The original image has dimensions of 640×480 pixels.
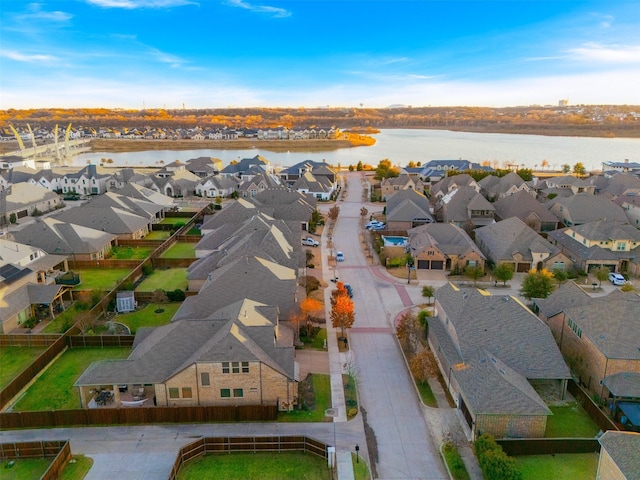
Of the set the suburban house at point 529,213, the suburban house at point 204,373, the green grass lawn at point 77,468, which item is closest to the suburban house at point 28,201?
the suburban house at point 204,373

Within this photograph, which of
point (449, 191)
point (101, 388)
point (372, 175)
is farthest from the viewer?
point (372, 175)

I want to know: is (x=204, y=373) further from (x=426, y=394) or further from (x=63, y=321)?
(x=63, y=321)

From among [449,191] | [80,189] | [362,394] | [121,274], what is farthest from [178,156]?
[362,394]

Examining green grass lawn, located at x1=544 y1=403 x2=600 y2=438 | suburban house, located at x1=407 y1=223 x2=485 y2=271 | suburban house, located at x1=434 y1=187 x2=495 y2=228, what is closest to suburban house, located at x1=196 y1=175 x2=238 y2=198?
suburban house, located at x1=434 y1=187 x2=495 y2=228

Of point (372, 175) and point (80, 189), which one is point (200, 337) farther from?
point (372, 175)

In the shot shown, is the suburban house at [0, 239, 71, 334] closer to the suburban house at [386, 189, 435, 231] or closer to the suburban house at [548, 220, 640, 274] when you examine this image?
the suburban house at [386, 189, 435, 231]

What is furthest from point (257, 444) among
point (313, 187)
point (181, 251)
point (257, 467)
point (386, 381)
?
point (313, 187)
